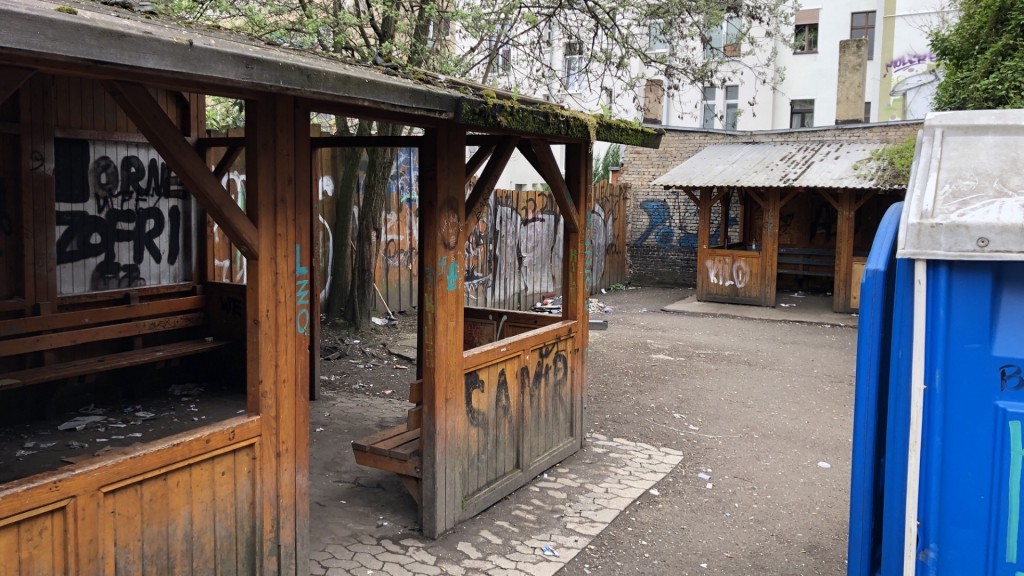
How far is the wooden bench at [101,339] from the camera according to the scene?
671 cm

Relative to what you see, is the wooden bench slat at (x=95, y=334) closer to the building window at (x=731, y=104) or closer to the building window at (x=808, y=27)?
the building window at (x=731, y=104)

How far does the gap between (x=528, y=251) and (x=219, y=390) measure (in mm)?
8231

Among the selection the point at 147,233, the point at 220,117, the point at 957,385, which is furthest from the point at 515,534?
the point at 220,117

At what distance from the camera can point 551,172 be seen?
20.6 ft

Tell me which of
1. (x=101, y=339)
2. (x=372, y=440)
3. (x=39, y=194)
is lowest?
(x=372, y=440)

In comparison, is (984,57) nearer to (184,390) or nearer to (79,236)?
(184,390)

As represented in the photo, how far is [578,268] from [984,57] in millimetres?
9250

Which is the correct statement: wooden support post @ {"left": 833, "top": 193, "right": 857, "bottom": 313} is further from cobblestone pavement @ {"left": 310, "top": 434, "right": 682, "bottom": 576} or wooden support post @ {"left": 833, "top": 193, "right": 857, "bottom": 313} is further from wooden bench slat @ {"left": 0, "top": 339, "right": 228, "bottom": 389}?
wooden bench slat @ {"left": 0, "top": 339, "right": 228, "bottom": 389}

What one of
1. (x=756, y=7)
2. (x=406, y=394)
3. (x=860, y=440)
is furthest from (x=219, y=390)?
(x=756, y=7)

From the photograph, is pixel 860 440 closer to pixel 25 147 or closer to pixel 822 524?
pixel 822 524

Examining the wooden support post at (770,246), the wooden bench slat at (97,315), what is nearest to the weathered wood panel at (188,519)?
the wooden bench slat at (97,315)

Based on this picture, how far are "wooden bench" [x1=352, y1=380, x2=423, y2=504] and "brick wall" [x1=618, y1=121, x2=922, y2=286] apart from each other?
1484 centimetres

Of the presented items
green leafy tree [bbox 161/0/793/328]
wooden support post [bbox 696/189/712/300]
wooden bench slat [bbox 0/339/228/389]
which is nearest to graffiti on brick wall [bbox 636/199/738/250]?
wooden support post [bbox 696/189/712/300]

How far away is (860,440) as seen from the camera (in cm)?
277
